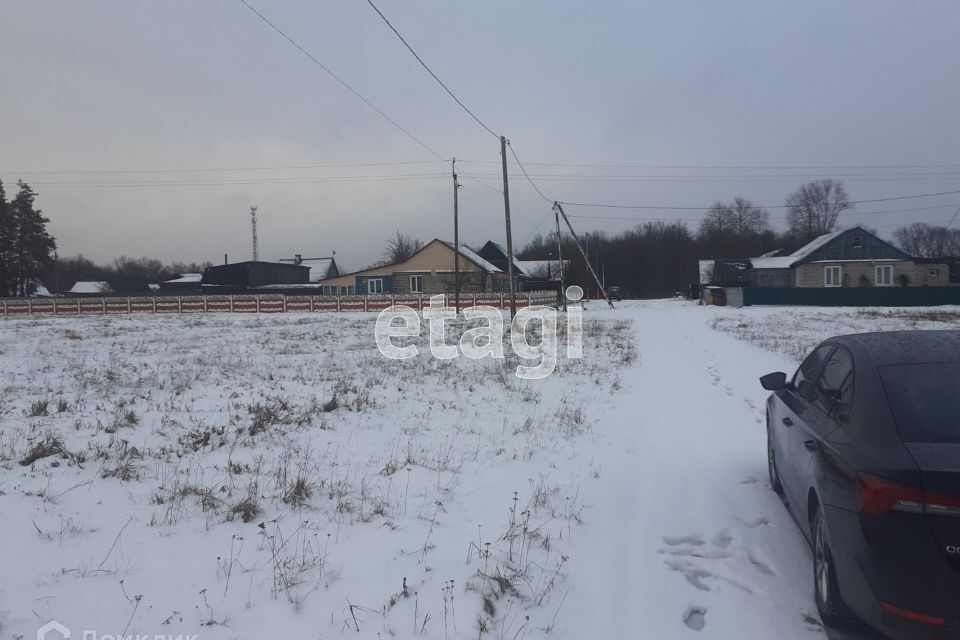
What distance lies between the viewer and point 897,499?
2.79 meters

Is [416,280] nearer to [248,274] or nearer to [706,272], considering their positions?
[248,274]

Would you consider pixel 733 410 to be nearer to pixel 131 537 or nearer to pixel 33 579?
pixel 131 537

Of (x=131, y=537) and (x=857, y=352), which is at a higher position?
(x=857, y=352)

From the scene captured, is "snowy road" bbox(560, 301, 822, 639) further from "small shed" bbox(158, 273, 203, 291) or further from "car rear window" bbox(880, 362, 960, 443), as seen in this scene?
"small shed" bbox(158, 273, 203, 291)

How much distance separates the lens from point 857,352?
3.96 metres

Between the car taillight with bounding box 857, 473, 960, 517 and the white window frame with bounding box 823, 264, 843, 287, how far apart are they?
202 ft

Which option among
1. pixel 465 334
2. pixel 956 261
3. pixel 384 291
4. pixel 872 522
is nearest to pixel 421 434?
pixel 872 522

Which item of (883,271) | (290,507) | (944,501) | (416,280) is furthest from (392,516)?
(883,271)

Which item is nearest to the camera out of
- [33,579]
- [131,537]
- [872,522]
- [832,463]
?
[872,522]

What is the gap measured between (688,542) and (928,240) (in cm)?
11862

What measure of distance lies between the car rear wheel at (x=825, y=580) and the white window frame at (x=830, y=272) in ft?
200

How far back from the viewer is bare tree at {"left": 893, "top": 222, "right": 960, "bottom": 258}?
3740 inches

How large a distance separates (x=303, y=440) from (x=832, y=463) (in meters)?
5.70

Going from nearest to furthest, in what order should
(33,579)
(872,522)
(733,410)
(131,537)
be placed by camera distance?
(872,522), (33,579), (131,537), (733,410)
